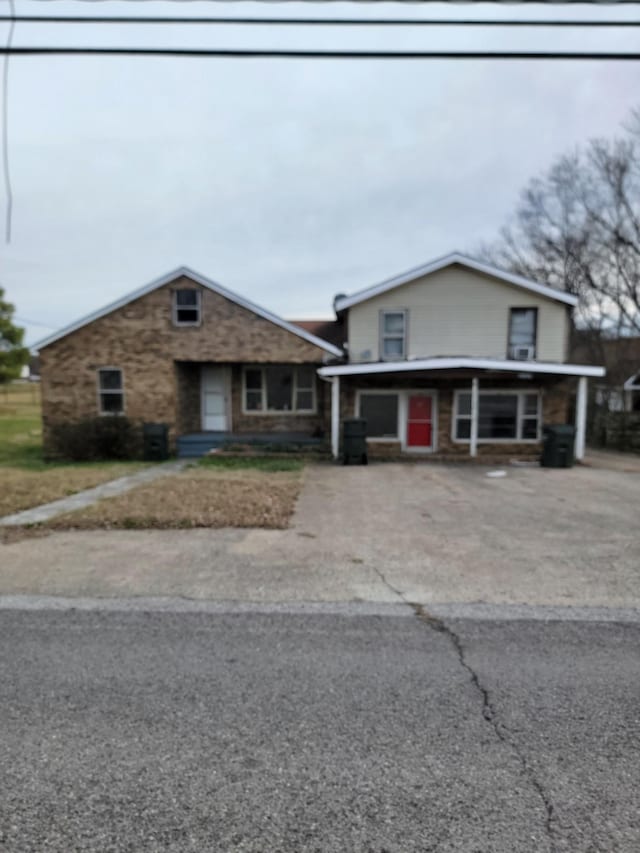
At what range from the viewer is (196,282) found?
15703 millimetres

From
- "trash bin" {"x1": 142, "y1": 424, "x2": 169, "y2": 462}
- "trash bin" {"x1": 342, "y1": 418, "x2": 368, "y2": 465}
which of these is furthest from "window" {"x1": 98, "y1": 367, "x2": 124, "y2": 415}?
"trash bin" {"x1": 342, "y1": 418, "x2": 368, "y2": 465}

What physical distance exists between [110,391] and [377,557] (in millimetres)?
12757

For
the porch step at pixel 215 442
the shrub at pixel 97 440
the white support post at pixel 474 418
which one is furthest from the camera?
the porch step at pixel 215 442

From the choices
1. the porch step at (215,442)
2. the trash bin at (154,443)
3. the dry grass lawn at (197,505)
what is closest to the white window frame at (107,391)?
the trash bin at (154,443)

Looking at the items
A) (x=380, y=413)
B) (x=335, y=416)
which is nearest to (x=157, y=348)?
(x=335, y=416)

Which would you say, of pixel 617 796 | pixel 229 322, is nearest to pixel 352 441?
pixel 229 322

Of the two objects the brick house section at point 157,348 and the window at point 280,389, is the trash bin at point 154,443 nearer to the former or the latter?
the brick house section at point 157,348

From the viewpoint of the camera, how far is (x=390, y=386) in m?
15.9

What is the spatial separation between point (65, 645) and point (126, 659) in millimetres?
564

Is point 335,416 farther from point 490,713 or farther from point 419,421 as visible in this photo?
point 490,713

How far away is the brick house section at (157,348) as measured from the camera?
1573cm

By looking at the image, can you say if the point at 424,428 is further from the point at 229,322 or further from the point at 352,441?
the point at 229,322

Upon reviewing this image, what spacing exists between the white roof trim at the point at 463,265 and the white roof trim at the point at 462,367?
266cm

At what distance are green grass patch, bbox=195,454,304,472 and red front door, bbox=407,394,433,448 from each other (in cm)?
392
